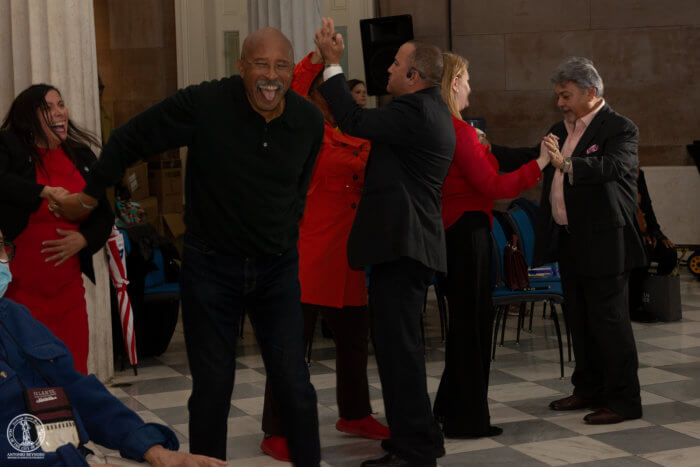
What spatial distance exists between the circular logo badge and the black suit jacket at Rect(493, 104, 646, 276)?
3048mm

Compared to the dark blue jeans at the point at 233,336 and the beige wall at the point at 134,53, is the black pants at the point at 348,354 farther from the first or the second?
the beige wall at the point at 134,53

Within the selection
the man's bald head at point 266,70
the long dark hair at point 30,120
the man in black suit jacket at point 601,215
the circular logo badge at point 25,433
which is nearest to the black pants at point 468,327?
the man in black suit jacket at point 601,215

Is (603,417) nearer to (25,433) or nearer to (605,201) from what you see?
(605,201)

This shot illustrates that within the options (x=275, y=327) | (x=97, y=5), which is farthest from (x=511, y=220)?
(x=97, y=5)

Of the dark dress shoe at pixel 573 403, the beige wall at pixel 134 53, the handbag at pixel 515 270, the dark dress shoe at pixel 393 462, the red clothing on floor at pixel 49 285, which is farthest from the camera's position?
the beige wall at pixel 134 53

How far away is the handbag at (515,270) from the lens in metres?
5.58

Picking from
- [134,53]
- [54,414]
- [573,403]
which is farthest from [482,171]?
[134,53]

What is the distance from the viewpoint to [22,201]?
12.7ft

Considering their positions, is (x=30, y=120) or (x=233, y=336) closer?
(x=233, y=336)

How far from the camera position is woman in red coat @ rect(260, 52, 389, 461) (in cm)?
429

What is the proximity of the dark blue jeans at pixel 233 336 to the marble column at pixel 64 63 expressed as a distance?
2.53m

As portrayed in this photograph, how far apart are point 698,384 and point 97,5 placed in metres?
8.69

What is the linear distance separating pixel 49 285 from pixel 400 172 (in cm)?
144

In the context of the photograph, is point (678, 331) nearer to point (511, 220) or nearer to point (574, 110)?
point (511, 220)
